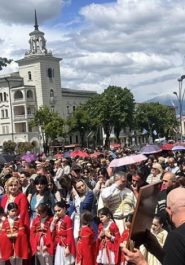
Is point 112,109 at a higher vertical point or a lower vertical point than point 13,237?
higher

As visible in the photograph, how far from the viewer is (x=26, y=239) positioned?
9906mm

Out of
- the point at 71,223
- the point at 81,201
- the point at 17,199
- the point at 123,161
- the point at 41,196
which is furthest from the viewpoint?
the point at 123,161

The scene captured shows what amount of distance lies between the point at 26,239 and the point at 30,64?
106 metres

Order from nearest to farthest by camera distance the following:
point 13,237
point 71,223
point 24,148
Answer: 1. point 71,223
2. point 13,237
3. point 24,148

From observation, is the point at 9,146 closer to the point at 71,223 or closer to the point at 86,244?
the point at 71,223

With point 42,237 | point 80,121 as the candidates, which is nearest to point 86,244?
point 42,237

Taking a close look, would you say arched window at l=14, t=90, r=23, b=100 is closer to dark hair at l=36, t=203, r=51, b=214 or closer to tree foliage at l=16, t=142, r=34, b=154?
tree foliage at l=16, t=142, r=34, b=154

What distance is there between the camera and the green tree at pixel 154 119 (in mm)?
125438

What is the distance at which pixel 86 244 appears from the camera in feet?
30.1

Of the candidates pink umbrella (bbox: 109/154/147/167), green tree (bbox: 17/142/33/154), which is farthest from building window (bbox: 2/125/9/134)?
pink umbrella (bbox: 109/154/147/167)

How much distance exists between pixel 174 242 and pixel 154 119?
12673cm

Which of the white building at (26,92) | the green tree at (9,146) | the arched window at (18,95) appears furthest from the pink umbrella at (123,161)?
the arched window at (18,95)

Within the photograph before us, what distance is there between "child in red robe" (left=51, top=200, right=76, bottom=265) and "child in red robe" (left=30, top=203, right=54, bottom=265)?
199 mm

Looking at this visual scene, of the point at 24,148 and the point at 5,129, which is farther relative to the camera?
the point at 5,129
